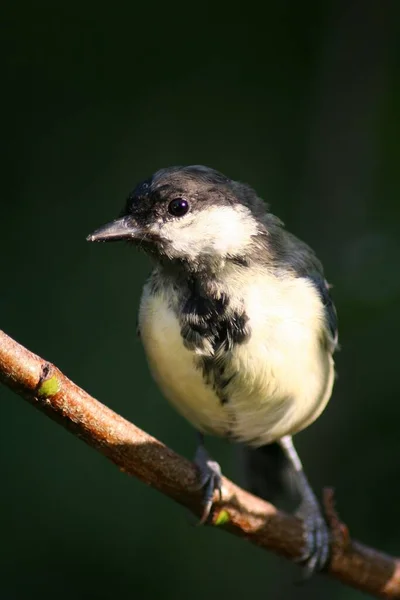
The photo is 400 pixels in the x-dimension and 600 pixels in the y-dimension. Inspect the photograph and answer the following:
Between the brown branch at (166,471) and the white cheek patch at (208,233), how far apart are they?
0.56 m

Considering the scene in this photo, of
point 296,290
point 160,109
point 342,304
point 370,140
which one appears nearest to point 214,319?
point 296,290

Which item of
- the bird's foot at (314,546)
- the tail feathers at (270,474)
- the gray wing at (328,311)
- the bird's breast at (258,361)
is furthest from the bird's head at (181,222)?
the tail feathers at (270,474)

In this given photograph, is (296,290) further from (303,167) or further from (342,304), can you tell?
(303,167)

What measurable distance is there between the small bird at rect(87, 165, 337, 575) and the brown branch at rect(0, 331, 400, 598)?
0.28 feet

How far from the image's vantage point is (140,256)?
15.0 feet

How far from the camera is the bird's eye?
2.65m

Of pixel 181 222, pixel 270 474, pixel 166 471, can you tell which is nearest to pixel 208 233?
pixel 181 222

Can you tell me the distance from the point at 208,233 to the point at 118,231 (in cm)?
27

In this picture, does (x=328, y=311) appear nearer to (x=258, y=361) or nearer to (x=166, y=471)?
(x=258, y=361)

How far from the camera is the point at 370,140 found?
3803 mm

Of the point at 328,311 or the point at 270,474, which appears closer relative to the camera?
the point at 328,311

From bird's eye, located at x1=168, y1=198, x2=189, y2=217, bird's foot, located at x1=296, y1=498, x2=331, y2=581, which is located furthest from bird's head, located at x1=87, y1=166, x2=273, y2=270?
bird's foot, located at x1=296, y1=498, x2=331, y2=581

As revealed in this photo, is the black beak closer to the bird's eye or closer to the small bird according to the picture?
the small bird

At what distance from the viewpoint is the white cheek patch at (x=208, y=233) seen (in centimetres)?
264
